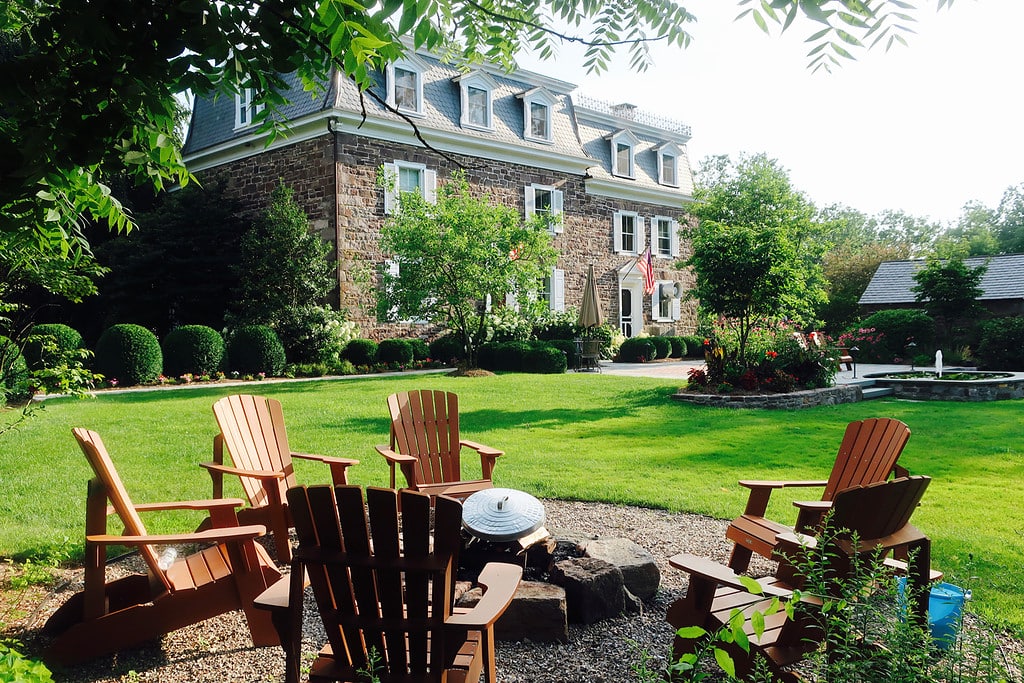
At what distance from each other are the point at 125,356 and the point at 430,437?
382 inches

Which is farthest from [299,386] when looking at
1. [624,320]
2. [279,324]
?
[624,320]

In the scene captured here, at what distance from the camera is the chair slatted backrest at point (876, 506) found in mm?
2420

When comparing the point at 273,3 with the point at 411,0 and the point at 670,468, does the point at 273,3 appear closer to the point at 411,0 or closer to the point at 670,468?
the point at 411,0

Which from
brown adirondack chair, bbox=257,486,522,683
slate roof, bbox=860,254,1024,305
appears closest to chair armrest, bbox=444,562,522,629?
brown adirondack chair, bbox=257,486,522,683

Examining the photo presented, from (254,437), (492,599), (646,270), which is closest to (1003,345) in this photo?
(646,270)

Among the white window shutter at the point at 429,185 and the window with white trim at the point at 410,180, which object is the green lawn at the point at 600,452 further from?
the white window shutter at the point at 429,185

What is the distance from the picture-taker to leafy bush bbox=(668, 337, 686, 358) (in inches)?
887

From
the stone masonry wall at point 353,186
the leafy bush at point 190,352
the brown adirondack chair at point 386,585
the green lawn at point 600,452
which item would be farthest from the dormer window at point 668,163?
the brown adirondack chair at point 386,585

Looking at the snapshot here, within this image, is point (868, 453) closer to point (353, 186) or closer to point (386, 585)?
point (386, 585)

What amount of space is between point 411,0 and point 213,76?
1.03 meters

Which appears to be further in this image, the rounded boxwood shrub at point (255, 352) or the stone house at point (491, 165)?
the stone house at point (491, 165)

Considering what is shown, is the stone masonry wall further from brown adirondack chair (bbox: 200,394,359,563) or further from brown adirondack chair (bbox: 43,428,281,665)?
brown adirondack chair (bbox: 43,428,281,665)

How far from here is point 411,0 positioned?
87.4 inches

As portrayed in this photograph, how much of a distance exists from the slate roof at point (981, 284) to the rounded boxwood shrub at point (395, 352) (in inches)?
602
